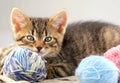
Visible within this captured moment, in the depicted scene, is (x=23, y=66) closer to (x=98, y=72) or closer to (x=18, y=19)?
(x=98, y=72)

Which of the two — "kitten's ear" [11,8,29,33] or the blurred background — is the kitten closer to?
"kitten's ear" [11,8,29,33]

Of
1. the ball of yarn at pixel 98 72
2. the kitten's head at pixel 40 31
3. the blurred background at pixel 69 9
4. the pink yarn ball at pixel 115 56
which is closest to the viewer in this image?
the ball of yarn at pixel 98 72

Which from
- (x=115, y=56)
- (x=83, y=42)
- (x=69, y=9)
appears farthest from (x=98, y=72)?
(x=69, y=9)

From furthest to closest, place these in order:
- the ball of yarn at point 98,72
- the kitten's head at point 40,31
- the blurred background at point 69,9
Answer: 1. the blurred background at point 69,9
2. the kitten's head at point 40,31
3. the ball of yarn at point 98,72

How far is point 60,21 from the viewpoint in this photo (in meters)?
1.62

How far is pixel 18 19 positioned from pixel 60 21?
200 mm

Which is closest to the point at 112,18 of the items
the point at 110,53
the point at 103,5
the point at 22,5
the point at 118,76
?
the point at 103,5

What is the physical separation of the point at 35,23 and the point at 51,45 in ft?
0.42

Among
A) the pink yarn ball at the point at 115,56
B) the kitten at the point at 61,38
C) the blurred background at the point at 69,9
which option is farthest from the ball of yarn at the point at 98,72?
the blurred background at the point at 69,9

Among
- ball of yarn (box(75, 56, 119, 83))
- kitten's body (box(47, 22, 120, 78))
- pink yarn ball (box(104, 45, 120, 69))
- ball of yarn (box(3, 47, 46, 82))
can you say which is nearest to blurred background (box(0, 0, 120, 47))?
kitten's body (box(47, 22, 120, 78))

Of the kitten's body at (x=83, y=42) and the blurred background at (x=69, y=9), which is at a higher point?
the blurred background at (x=69, y=9)

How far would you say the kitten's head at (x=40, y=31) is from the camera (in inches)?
60.1

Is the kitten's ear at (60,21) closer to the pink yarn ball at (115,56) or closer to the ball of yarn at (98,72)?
the pink yarn ball at (115,56)

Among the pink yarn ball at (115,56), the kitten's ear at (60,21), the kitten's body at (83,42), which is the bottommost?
the kitten's body at (83,42)
